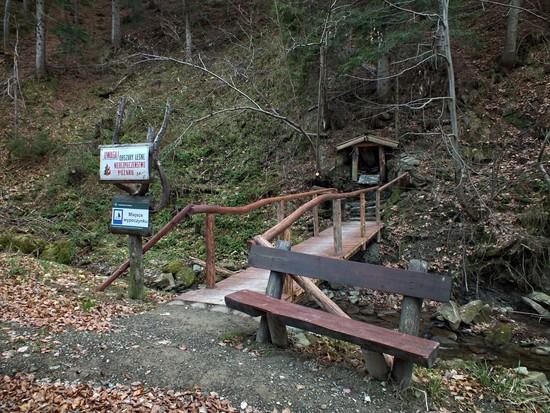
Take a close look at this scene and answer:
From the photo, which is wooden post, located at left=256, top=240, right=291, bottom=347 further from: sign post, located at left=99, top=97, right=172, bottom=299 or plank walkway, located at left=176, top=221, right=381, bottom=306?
sign post, located at left=99, top=97, right=172, bottom=299

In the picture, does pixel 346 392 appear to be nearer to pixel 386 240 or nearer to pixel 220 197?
pixel 386 240

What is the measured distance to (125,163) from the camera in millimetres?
5152

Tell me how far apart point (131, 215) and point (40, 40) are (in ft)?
65.0

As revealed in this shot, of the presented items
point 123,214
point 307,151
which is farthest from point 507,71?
point 123,214

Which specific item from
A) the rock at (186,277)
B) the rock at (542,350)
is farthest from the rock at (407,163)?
the rock at (186,277)

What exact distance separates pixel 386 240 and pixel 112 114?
13.9m

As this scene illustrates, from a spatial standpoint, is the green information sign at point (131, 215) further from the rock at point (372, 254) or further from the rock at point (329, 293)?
the rock at point (372, 254)

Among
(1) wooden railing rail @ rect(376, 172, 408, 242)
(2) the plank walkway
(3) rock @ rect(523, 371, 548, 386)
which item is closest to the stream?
(2) the plank walkway

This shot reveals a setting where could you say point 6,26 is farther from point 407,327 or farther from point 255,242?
point 407,327

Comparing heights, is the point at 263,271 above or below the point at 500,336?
above

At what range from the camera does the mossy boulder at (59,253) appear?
955cm

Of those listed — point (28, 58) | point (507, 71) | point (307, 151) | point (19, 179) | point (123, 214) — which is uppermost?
point (28, 58)

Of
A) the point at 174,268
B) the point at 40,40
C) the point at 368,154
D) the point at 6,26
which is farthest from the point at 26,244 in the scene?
the point at 6,26

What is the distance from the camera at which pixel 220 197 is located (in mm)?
13344
